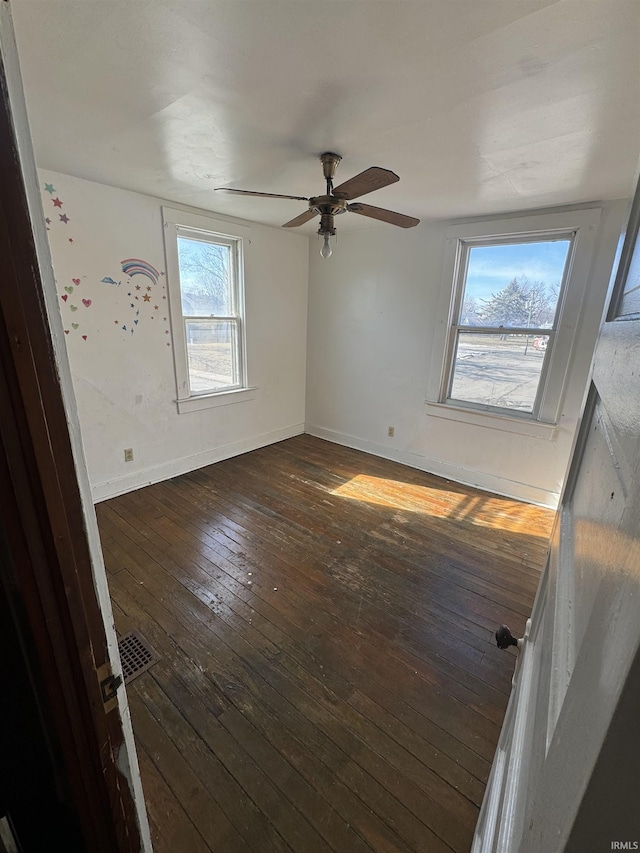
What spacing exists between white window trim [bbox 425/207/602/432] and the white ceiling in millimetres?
406

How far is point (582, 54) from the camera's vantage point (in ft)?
3.80

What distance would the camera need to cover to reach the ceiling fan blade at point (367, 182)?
58.7 inches

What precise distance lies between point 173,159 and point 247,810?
9.71 ft

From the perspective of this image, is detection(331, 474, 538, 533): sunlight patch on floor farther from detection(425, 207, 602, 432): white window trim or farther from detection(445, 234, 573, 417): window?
detection(445, 234, 573, 417): window

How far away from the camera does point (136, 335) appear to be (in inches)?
115

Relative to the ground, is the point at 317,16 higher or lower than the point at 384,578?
higher

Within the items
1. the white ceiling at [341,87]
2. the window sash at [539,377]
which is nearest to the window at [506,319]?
the window sash at [539,377]

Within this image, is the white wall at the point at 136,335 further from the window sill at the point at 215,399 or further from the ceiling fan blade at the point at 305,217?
the ceiling fan blade at the point at 305,217

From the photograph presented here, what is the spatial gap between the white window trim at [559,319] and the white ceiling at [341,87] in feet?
1.33

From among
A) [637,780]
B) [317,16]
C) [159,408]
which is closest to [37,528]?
[637,780]

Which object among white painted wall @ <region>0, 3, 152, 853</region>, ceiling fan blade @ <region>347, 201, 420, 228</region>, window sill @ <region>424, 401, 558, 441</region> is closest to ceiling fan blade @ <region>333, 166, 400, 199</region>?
ceiling fan blade @ <region>347, 201, 420, 228</region>

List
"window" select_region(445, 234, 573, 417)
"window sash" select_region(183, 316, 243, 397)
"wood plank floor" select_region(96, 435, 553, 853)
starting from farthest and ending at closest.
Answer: "window sash" select_region(183, 316, 243, 397), "window" select_region(445, 234, 573, 417), "wood plank floor" select_region(96, 435, 553, 853)

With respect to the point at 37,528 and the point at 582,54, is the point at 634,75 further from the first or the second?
the point at 37,528

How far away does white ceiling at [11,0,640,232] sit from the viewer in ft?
3.48
